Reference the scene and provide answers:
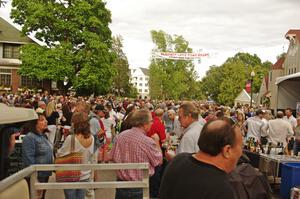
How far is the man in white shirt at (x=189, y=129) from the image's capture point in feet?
19.3

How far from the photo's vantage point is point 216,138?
9.21ft

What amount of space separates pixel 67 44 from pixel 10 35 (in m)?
16.2

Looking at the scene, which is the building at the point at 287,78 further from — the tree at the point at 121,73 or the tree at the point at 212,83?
the tree at the point at 121,73

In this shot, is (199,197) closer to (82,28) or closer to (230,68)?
(82,28)

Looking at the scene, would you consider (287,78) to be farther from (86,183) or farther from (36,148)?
(86,183)

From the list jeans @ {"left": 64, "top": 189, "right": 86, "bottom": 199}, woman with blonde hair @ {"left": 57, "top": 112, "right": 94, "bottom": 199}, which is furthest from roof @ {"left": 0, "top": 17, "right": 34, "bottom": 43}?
jeans @ {"left": 64, "top": 189, "right": 86, "bottom": 199}

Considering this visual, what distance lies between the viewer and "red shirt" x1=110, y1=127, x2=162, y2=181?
17.9ft

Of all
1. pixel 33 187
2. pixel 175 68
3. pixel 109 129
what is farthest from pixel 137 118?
pixel 175 68

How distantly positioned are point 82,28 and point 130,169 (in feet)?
137

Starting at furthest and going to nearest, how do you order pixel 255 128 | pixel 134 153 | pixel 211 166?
pixel 255 128, pixel 134 153, pixel 211 166

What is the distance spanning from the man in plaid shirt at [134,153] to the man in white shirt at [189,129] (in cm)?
51

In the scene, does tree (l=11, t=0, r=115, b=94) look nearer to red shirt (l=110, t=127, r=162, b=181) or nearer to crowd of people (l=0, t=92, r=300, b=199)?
crowd of people (l=0, t=92, r=300, b=199)

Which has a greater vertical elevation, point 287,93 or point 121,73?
point 121,73

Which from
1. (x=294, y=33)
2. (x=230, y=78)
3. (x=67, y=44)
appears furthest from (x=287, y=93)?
(x=230, y=78)
